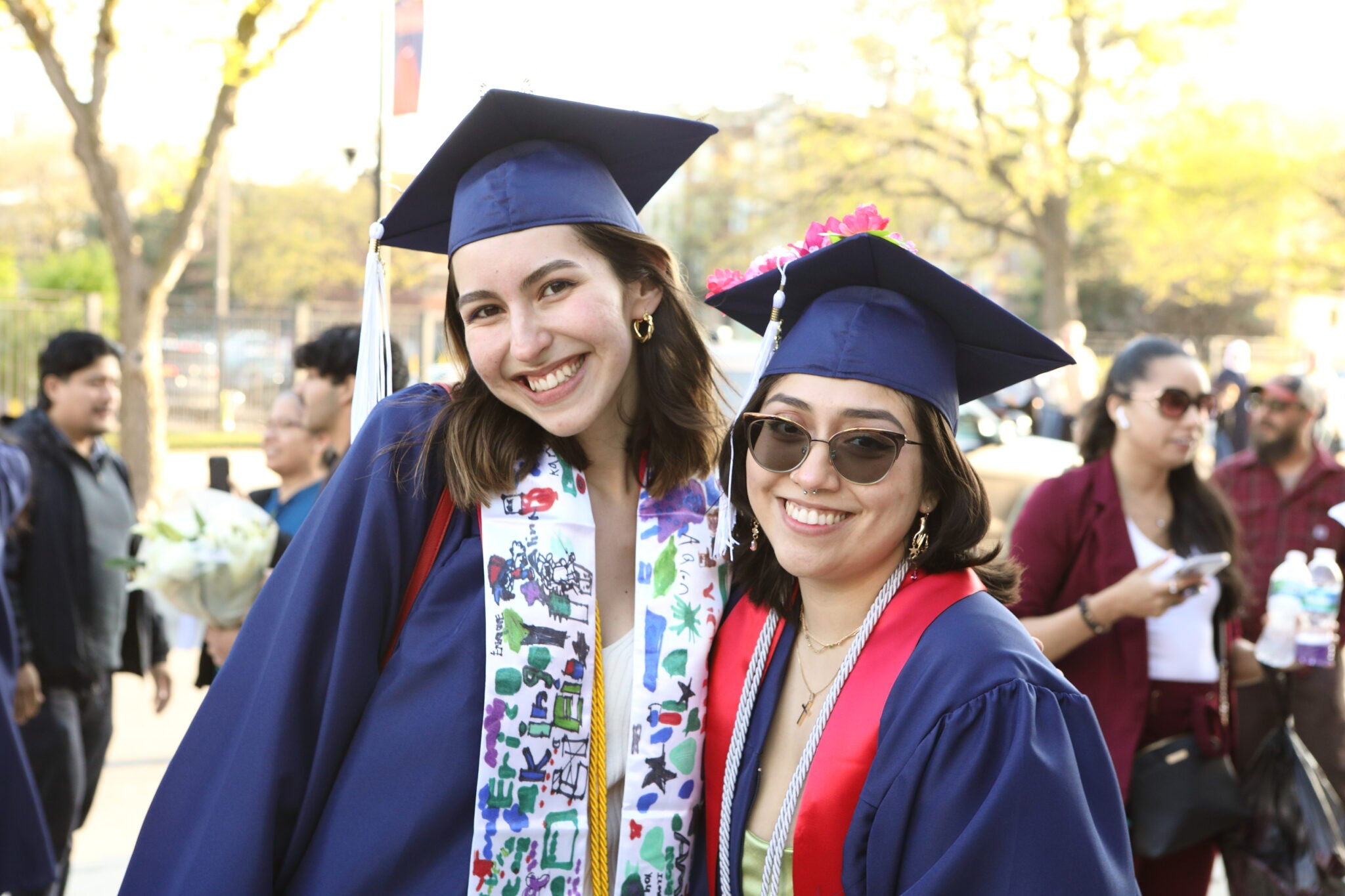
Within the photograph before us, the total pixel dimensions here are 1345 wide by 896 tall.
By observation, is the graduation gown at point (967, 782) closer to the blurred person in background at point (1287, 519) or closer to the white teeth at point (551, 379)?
the white teeth at point (551, 379)

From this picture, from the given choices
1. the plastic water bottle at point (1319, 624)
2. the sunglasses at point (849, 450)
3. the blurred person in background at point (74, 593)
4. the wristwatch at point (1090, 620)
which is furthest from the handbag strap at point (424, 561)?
the plastic water bottle at point (1319, 624)

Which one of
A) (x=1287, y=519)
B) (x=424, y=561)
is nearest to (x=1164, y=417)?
(x=1287, y=519)

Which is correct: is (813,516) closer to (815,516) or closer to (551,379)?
(815,516)

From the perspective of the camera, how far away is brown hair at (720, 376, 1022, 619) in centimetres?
200

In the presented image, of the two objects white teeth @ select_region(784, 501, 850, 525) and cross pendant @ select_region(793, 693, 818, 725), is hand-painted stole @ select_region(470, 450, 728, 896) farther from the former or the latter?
white teeth @ select_region(784, 501, 850, 525)

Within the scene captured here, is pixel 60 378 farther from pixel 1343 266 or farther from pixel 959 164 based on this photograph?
pixel 1343 266

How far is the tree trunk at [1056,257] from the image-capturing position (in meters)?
20.8

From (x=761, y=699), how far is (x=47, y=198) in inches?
1425

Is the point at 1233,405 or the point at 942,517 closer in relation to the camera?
the point at 942,517

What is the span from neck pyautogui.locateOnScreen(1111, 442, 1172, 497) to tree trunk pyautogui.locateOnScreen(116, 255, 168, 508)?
7471mm

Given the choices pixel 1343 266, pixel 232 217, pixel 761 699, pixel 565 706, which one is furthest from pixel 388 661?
pixel 232 217

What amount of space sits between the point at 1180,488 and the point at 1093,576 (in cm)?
45

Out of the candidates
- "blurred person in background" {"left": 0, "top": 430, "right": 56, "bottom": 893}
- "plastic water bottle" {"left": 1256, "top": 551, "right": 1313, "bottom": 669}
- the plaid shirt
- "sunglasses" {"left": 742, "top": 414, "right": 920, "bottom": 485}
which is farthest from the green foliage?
"sunglasses" {"left": 742, "top": 414, "right": 920, "bottom": 485}

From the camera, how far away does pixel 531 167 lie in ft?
7.16
